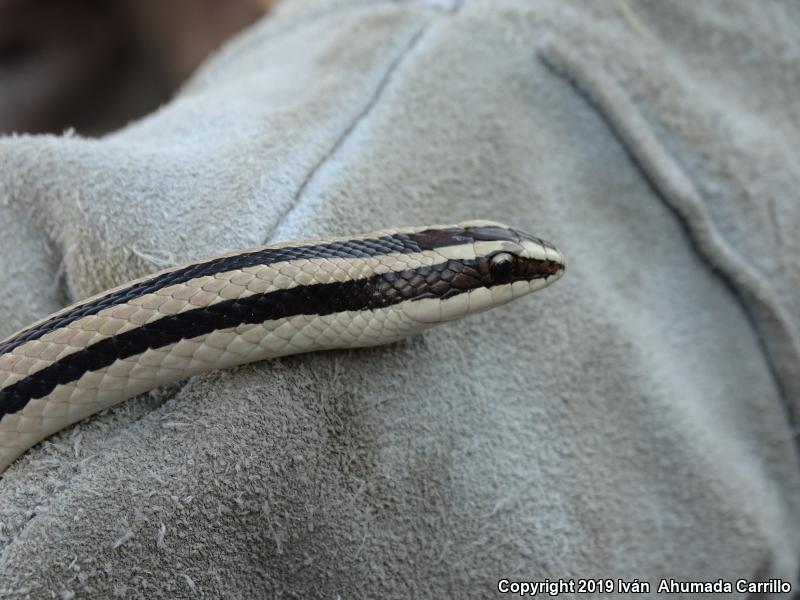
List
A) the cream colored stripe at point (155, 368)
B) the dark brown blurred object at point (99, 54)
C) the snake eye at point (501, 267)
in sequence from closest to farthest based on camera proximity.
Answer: the cream colored stripe at point (155, 368) < the snake eye at point (501, 267) < the dark brown blurred object at point (99, 54)

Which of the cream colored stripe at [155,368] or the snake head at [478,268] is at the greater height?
the snake head at [478,268]

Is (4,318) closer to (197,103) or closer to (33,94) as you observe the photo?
(197,103)

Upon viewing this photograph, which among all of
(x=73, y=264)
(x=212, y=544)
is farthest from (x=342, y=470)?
(x=73, y=264)

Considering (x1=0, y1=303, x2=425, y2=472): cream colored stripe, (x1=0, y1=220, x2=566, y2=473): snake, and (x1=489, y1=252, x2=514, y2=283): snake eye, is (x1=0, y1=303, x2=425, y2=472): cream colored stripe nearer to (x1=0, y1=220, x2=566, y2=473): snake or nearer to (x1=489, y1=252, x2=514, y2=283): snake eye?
(x1=0, y1=220, x2=566, y2=473): snake

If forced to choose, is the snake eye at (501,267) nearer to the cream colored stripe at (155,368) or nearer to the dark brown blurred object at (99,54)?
the cream colored stripe at (155,368)

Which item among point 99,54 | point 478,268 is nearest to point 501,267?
point 478,268

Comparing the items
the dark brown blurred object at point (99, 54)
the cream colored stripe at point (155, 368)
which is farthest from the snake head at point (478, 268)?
the dark brown blurred object at point (99, 54)
